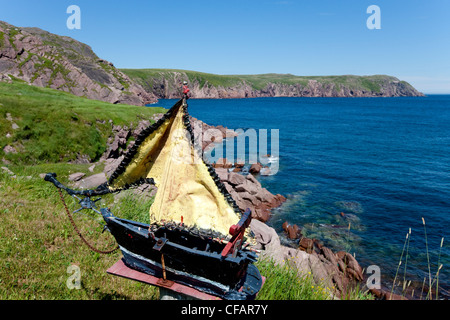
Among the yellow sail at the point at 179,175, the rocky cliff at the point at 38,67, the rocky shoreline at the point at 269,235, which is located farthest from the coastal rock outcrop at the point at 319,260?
the rocky cliff at the point at 38,67

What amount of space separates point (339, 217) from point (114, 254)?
812 inches

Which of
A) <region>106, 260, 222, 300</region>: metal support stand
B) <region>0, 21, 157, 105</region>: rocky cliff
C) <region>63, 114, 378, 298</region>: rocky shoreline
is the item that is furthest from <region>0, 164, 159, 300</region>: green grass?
<region>0, 21, 157, 105</region>: rocky cliff

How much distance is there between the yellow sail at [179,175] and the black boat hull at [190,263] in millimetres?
300

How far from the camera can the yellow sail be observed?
4.38 metres

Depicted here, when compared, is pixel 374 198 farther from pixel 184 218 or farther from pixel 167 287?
pixel 167 287

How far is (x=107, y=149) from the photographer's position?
84.8 ft

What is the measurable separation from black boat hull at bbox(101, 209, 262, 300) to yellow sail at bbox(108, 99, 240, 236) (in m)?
0.30

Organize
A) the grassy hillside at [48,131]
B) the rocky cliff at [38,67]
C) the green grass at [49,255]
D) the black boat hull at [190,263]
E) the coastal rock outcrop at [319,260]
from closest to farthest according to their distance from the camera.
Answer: the black boat hull at [190,263]
the green grass at [49,255]
the coastal rock outcrop at [319,260]
the grassy hillside at [48,131]
the rocky cliff at [38,67]

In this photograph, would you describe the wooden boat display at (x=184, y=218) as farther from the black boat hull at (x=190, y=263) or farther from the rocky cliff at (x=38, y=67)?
the rocky cliff at (x=38, y=67)

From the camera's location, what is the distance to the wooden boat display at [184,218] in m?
4.23

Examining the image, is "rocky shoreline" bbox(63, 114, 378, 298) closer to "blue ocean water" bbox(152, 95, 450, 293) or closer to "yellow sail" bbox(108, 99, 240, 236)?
"blue ocean water" bbox(152, 95, 450, 293)

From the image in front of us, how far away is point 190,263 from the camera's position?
14.3 ft

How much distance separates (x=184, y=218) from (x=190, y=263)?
0.74 m

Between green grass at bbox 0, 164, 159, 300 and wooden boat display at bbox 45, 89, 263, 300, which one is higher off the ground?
wooden boat display at bbox 45, 89, 263, 300
